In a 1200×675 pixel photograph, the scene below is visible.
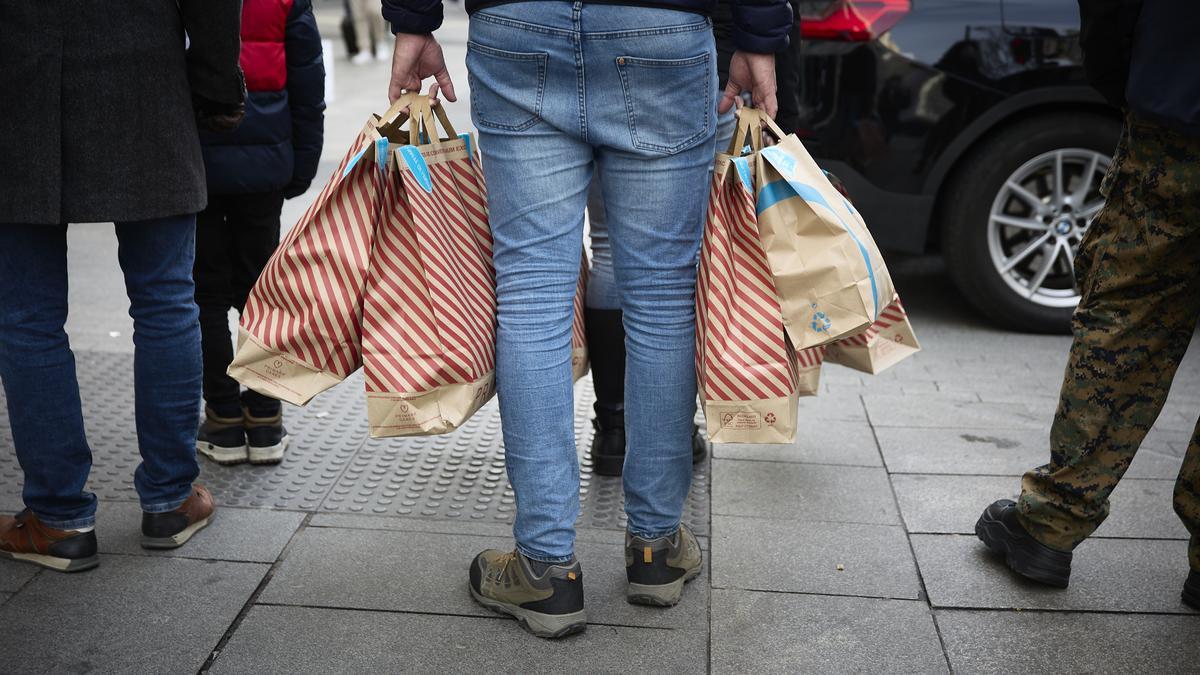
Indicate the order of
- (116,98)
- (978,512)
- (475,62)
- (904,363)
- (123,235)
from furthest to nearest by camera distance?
(904,363) → (978,512) → (123,235) → (116,98) → (475,62)

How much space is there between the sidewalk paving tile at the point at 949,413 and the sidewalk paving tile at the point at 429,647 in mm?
1595

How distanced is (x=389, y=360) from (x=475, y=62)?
0.61m

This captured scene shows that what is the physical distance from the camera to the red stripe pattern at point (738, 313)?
2398 mm

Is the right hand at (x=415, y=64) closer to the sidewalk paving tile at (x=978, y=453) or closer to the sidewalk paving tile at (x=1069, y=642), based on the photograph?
the sidewalk paving tile at (x=1069, y=642)

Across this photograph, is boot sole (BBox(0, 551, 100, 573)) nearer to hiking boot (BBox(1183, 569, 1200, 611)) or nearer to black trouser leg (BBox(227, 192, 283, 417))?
black trouser leg (BBox(227, 192, 283, 417))

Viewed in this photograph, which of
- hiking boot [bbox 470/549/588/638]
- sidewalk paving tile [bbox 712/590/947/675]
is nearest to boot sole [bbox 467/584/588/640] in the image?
hiking boot [bbox 470/549/588/638]

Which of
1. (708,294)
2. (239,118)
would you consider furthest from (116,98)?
(708,294)

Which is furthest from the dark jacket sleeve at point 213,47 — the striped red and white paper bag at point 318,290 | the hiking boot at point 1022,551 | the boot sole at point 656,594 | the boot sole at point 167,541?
the hiking boot at point 1022,551

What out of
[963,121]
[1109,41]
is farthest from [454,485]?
[963,121]

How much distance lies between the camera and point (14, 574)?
278 cm

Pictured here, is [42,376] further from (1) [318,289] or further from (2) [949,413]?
(2) [949,413]

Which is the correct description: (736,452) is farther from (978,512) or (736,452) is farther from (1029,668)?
(1029,668)

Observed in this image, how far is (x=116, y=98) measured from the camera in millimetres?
2578

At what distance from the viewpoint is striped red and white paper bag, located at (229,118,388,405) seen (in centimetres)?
249
